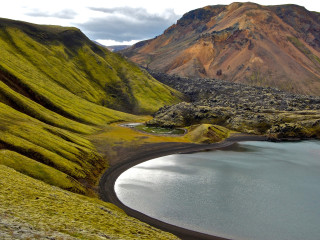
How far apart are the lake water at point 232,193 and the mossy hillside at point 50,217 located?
1556 cm

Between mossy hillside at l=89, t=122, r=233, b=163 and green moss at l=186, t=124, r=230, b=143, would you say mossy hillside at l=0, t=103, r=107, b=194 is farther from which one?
green moss at l=186, t=124, r=230, b=143

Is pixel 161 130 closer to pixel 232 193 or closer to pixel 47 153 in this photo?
pixel 232 193

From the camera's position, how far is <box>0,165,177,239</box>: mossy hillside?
30328 millimetres

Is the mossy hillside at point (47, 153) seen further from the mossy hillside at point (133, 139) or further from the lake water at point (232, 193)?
the mossy hillside at point (133, 139)

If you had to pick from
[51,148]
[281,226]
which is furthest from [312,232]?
[51,148]

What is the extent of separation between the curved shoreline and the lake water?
188 centimetres

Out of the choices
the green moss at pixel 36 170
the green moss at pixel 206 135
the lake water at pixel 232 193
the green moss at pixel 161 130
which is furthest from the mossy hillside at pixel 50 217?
the green moss at pixel 161 130

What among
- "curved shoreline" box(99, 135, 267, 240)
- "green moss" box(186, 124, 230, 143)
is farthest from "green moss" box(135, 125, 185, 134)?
"curved shoreline" box(99, 135, 267, 240)

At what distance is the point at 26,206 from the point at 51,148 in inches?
1726

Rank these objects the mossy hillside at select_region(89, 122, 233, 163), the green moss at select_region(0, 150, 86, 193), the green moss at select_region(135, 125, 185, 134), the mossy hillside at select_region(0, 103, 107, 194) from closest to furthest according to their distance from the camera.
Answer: the green moss at select_region(0, 150, 86, 193) < the mossy hillside at select_region(0, 103, 107, 194) < the mossy hillside at select_region(89, 122, 233, 163) < the green moss at select_region(135, 125, 185, 134)

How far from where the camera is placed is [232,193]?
7231cm

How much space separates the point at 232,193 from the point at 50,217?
169 ft

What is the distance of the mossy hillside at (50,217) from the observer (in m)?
30.3

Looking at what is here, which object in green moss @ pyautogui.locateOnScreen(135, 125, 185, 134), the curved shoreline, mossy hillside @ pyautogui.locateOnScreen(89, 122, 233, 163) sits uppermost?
green moss @ pyautogui.locateOnScreen(135, 125, 185, 134)
